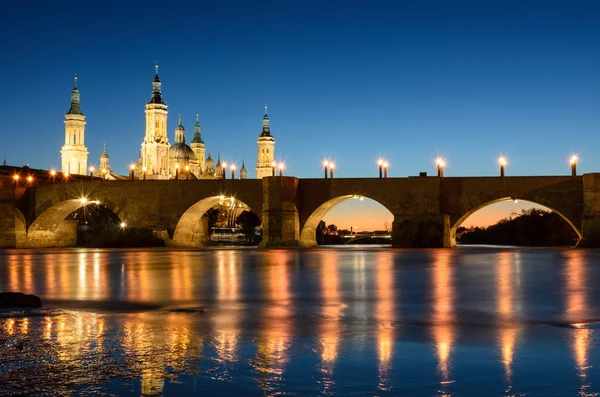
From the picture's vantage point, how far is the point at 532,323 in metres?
9.57

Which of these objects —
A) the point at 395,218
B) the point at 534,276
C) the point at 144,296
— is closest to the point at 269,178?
the point at 395,218

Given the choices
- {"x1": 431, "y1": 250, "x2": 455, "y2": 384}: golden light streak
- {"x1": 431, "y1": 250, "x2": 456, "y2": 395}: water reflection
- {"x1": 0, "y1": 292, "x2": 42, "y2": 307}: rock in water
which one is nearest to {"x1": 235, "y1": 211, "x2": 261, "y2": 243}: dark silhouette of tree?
{"x1": 431, "y1": 250, "x2": 455, "y2": 384}: golden light streak

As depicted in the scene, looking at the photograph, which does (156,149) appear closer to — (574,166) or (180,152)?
(180,152)

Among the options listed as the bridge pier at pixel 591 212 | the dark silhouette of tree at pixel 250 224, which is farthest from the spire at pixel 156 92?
the bridge pier at pixel 591 212

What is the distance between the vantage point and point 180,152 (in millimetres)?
153125

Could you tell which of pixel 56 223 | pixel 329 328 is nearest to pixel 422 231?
pixel 56 223

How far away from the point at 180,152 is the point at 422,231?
114539 millimetres

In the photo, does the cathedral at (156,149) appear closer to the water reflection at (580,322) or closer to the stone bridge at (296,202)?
the stone bridge at (296,202)

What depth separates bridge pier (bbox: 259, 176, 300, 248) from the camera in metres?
45.9

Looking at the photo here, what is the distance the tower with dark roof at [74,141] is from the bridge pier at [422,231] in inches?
4671

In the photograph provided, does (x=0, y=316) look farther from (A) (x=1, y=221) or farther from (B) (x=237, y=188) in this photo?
(A) (x=1, y=221)

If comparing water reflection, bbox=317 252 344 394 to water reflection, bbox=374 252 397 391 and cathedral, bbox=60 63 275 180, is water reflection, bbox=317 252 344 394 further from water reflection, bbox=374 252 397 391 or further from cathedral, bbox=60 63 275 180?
cathedral, bbox=60 63 275 180

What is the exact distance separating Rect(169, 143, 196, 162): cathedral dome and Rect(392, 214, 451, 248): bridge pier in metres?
111

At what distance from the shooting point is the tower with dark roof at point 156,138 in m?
148
